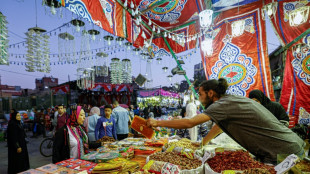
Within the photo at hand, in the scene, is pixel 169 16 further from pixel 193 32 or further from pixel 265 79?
pixel 265 79

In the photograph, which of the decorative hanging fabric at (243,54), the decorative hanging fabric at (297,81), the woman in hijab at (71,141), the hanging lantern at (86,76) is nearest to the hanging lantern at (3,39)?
the hanging lantern at (86,76)

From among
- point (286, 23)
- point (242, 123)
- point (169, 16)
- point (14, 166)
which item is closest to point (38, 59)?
point (14, 166)

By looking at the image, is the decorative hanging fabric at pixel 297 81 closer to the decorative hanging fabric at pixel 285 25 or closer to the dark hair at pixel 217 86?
the decorative hanging fabric at pixel 285 25

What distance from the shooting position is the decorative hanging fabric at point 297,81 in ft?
15.7

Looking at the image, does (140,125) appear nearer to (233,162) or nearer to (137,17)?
(233,162)

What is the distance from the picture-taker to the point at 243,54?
16.3 feet

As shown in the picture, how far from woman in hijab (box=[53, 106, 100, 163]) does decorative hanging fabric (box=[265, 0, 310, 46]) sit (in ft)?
18.6

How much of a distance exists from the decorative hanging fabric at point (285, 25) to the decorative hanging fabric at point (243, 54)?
1.40ft

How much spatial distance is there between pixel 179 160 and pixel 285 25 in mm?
5206

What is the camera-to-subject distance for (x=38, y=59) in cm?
536

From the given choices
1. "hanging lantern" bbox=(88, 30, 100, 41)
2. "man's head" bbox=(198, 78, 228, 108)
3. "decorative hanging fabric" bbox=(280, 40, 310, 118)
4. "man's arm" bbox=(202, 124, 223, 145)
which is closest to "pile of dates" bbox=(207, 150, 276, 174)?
"man's head" bbox=(198, 78, 228, 108)

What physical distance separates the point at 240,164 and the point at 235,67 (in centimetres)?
428

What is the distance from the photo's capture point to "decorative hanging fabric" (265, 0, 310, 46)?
4.53 m

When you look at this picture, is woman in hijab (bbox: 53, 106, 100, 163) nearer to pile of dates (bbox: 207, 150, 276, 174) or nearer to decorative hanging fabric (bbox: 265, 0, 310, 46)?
pile of dates (bbox: 207, 150, 276, 174)
